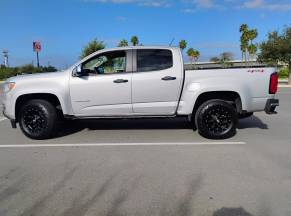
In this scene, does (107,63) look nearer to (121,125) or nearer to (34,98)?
(34,98)

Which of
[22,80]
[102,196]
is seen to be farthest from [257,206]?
[22,80]

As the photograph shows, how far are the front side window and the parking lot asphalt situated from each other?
1444 millimetres

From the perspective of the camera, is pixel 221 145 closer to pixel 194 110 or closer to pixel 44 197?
pixel 194 110

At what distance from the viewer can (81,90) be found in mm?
6695

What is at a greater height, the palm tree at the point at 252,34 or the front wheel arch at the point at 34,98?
the palm tree at the point at 252,34

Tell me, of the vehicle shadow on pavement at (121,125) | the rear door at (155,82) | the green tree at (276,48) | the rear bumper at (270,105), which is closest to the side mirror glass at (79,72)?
the rear door at (155,82)

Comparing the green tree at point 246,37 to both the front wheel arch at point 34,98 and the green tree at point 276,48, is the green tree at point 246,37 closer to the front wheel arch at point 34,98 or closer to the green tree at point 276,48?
the green tree at point 276,48

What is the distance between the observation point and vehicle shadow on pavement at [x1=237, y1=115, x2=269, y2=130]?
26.1 ft

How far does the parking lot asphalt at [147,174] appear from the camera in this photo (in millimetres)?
3629

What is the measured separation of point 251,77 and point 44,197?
4623mm

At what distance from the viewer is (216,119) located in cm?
668

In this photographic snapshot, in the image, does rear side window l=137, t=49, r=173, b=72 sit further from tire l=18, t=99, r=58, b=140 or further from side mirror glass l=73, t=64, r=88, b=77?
tire l=18, t=99, r=58, b=140

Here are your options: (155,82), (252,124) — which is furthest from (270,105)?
(155,82)

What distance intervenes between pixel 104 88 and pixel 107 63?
2.09ft
